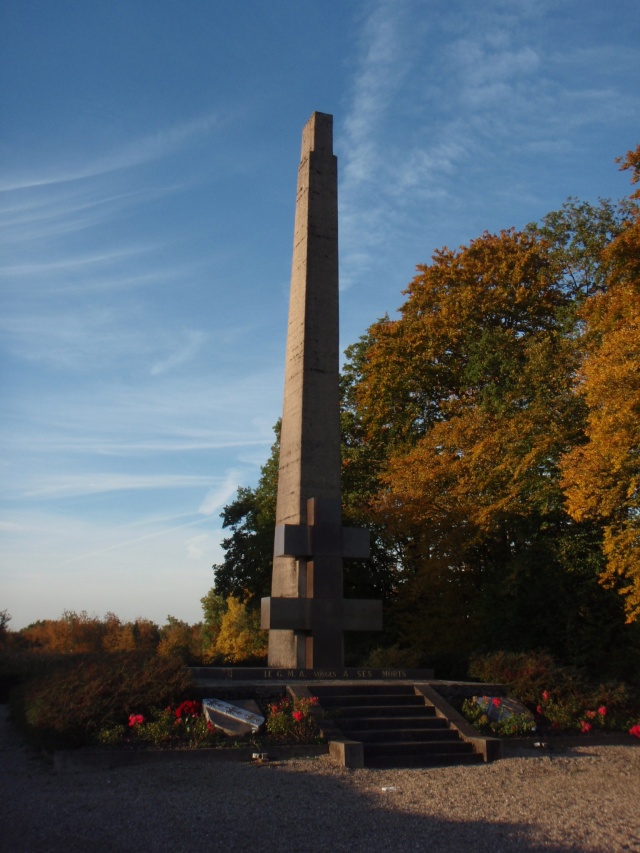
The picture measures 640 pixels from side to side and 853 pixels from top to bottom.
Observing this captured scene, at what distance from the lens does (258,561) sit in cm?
2703

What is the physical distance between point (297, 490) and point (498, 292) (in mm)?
14957

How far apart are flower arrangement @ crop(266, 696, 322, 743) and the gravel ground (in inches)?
22.8

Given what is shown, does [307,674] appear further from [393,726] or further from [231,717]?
[231,717]

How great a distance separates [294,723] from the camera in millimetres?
11102

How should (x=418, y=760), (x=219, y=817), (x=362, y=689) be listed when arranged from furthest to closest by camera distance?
(x=362, y=689)
(x=418, y=760)
(x=219, y=817)

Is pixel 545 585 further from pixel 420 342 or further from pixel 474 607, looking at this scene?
pixel 420 342

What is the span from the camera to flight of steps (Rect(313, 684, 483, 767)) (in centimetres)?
1078

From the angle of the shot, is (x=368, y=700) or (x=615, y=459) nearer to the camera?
(x=368, y=700)

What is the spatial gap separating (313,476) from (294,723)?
218 inches

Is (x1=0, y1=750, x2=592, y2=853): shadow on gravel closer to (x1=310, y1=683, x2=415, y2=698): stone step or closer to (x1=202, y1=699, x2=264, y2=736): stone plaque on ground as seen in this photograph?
(x1=202, y1=699, x2=264, y2=736): stone plaque on ground

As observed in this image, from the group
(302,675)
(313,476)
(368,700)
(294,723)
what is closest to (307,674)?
(302,675)

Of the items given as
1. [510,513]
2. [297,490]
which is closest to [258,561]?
[510,513]

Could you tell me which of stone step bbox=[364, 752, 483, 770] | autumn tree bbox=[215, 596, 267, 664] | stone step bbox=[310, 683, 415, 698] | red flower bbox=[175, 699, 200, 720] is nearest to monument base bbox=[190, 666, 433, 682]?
stone step bbox=[310, 683, 415, 698]

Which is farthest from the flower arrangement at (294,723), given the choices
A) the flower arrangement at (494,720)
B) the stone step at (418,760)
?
the flower arrangement at (494,720)
